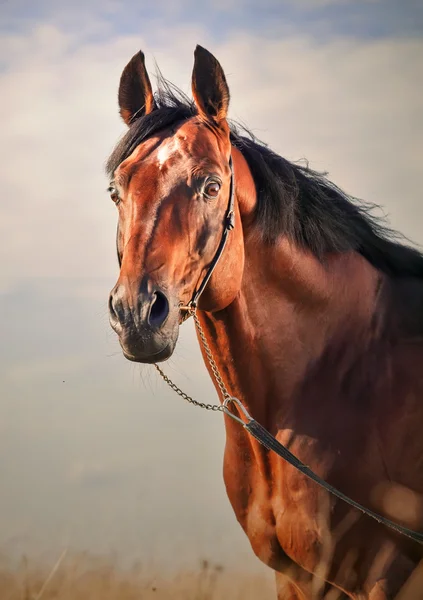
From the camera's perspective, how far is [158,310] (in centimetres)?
291

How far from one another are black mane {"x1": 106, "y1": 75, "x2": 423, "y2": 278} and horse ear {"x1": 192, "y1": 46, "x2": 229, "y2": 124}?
0.08 meters

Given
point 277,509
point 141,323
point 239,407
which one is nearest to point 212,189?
point 141,323

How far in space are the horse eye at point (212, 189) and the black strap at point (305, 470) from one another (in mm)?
1025

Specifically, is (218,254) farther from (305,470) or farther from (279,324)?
(305,470)

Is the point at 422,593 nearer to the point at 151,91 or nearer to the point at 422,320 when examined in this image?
the point at 422,320

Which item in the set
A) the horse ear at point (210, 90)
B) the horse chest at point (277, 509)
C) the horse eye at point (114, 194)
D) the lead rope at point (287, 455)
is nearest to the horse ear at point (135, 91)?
the horse ear at point (210, 90)

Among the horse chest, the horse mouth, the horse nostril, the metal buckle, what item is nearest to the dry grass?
the horse chest

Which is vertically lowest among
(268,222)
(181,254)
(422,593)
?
(422,593)

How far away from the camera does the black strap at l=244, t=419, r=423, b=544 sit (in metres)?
3.12

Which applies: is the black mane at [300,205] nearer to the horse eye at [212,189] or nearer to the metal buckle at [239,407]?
the horse eye at [212,189]

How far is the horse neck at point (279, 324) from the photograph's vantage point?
135 inches

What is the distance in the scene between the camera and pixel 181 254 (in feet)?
9.97

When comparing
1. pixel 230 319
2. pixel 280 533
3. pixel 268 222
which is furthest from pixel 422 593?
pixel 268 222

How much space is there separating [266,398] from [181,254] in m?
0.86
